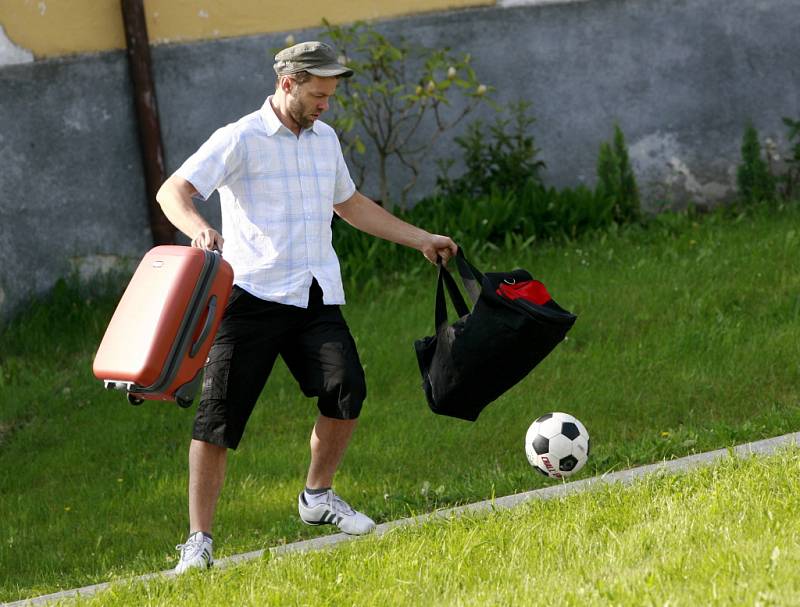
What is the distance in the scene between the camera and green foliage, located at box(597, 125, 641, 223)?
11.2m

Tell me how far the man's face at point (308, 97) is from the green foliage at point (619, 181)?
5954mm

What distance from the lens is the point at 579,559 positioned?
4641 mm

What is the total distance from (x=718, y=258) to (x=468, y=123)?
2.46 m

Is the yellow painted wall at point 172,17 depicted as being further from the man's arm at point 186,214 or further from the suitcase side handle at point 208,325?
the suitcase side handle at point 208,325

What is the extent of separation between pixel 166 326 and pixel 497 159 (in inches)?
256

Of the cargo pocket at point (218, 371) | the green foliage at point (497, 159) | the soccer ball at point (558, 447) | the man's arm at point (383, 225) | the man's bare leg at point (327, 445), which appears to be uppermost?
the man's arm at point (383, 225)

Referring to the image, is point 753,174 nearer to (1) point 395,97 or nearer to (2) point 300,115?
(1) point 395,97

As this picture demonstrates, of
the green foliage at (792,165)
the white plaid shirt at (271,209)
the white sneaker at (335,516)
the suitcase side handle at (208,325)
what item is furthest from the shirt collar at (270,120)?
the green foliage at (792,165)

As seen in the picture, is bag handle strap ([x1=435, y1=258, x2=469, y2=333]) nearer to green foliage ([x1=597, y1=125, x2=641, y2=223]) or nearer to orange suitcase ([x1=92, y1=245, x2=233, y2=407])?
orange suitcase ([x1=92, y1=245, x2=233, y2=407])

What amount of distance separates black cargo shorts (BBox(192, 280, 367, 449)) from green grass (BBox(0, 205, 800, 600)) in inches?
33.5

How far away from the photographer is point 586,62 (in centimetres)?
1139

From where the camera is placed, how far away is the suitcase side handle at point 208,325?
16.8ft

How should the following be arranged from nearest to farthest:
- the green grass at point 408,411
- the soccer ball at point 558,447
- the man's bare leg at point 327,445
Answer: the man's bare leg at point 327,445 < the soccer ball at point 558,447 < the green grass at point 408,411

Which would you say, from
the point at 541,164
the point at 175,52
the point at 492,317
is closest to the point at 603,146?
the point at 541,164
